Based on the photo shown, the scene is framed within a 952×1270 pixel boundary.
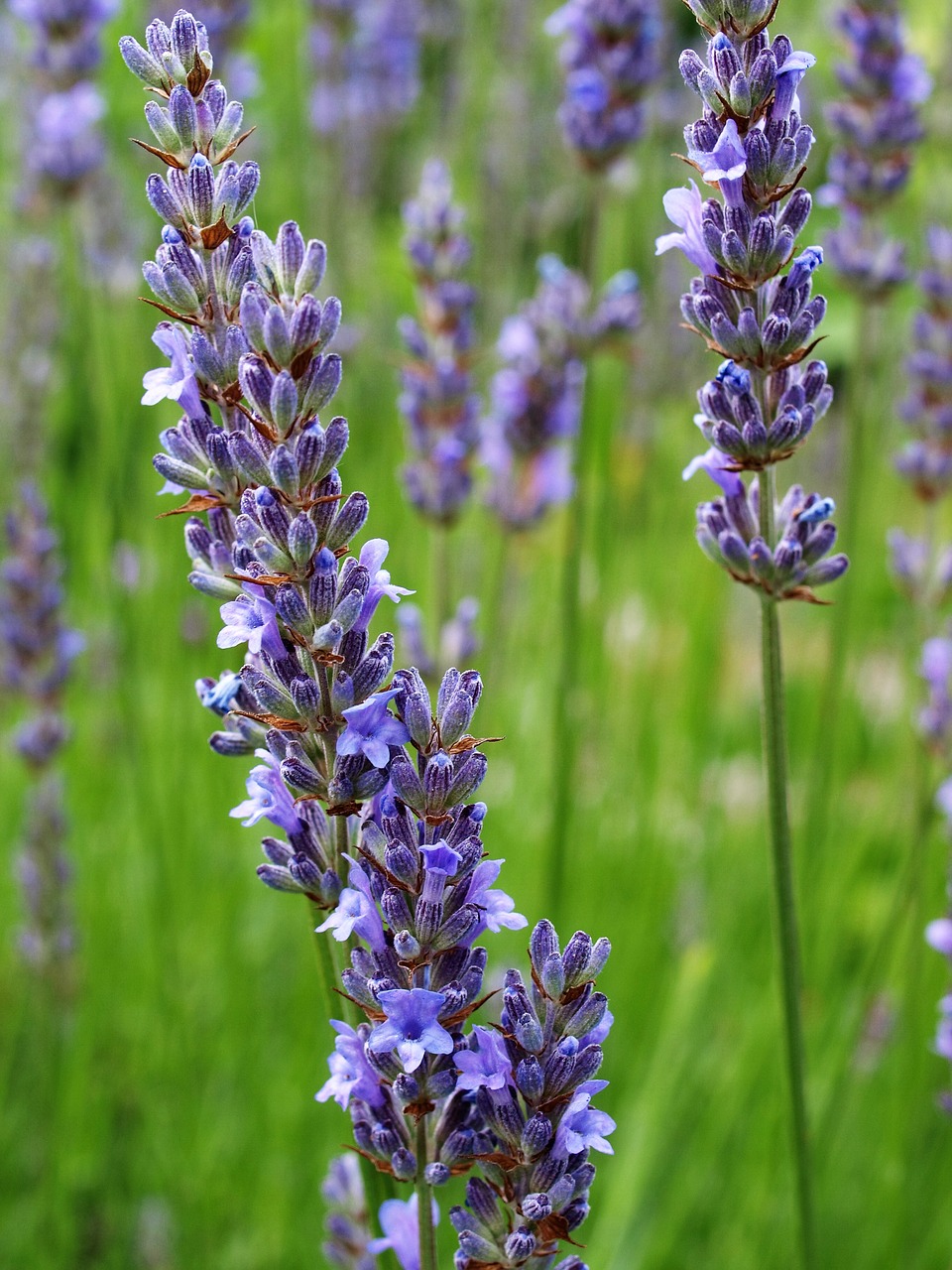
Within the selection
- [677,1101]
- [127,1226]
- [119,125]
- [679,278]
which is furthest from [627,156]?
[119,125]

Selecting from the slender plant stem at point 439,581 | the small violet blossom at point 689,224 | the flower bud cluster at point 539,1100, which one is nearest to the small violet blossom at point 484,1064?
the flower bud cluster at point 539,1100

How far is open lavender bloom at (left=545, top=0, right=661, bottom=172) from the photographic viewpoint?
2328mm

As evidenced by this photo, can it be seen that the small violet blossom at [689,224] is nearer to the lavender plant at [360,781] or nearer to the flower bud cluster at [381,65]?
the lavender plant at [360,781]

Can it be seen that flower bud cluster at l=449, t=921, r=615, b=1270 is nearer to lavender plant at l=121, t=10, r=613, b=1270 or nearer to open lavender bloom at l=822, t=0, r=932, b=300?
lavender plant at l=121, t=10, r=613, b=1270

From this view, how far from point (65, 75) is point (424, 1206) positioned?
2.30m

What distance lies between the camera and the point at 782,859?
1.20m

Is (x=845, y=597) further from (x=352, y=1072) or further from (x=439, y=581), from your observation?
(x=352, y=1072)

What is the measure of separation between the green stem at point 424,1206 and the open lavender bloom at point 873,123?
1.74 m

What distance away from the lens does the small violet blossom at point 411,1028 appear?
815 mm

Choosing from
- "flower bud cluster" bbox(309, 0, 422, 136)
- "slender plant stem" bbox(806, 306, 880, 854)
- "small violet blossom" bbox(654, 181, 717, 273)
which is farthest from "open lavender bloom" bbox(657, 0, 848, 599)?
"flower bud cluster" bbox(309, 0, 422, 136)

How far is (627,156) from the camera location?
97.8 inches

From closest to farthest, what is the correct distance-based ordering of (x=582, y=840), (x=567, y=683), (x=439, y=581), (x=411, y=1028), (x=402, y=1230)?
(x=411, y=1028) → (x=402, y=1230) → (x=567, y=683) → (x=439, y=581) → (x=582, y=840)

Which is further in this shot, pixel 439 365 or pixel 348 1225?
pixel 439 365

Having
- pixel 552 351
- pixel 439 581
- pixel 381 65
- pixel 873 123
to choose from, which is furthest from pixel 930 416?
pixel 381 65
